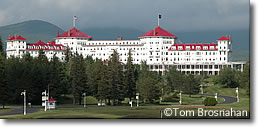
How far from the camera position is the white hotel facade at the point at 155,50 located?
179 m

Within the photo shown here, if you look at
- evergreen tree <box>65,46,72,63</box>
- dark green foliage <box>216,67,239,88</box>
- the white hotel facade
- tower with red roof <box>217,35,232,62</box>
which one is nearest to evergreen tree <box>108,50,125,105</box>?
dark green foliage <box>216,67,239,88</box>

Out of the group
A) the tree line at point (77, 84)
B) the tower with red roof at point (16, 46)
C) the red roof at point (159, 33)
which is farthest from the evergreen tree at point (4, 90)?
the red roof at point (159, 33)

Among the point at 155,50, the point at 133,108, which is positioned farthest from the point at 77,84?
the point at 155,50

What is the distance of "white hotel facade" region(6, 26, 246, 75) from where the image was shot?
179 m

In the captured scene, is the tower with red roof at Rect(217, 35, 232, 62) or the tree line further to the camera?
the tower with red roof at Rect(217, 35, 232, 62)

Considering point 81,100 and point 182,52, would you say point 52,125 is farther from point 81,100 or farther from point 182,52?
point 182,52

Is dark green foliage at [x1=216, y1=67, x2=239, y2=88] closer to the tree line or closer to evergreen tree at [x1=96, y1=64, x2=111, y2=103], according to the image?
the tree line

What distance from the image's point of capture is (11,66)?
94625 mm

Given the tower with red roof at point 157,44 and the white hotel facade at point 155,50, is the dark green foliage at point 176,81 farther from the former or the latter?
the tower with red roof at point 157,44

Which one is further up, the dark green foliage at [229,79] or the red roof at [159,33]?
the red roof at [159,33]

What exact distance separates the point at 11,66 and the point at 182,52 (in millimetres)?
96767

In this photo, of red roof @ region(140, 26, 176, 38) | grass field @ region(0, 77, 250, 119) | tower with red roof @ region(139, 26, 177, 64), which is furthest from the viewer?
red roof @ region(140, 26, 176, 38)

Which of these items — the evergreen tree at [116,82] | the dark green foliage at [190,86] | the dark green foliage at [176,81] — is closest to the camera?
the evergreen tree at [116,82]

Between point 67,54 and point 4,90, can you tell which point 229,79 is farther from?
point 4,90
